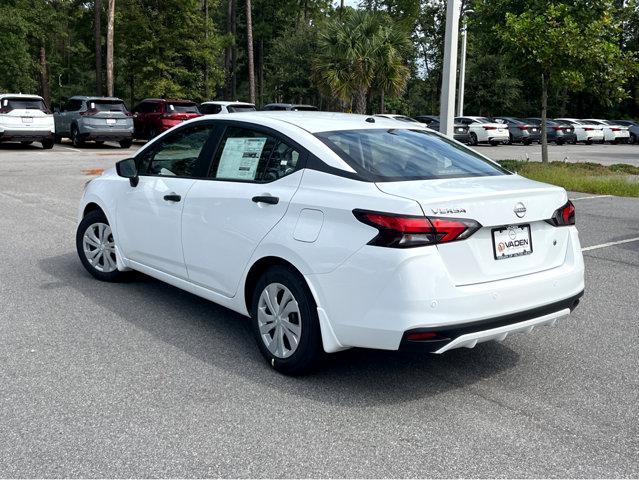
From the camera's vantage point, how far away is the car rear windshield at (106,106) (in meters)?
24.6

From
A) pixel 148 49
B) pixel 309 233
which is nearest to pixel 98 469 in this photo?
pixel 309 233

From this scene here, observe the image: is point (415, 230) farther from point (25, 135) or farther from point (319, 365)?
point (25, 135)

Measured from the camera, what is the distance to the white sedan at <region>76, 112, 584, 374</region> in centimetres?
385

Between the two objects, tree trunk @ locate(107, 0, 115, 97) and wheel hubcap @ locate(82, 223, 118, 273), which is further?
tree trunk @ locate(107, 0, 115, 97)

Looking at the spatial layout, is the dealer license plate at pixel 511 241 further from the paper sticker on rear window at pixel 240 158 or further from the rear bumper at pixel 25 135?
the rear bumper at pixel 25 135

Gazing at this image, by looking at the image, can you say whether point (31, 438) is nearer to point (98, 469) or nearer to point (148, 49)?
point (98, 469)

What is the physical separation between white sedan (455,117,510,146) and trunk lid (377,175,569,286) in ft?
105

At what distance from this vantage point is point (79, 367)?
179 inches

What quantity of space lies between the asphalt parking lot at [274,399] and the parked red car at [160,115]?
67.4 ft

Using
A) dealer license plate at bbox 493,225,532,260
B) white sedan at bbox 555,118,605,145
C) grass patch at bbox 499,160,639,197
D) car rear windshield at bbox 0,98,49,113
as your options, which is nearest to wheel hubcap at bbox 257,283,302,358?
dealer license plate at bbox 493,225,532,260

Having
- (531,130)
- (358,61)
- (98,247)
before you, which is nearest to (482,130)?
(531,130)

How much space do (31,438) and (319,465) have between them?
1444mm

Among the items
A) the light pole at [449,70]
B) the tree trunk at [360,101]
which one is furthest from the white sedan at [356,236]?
the tree trunk at [360,101]

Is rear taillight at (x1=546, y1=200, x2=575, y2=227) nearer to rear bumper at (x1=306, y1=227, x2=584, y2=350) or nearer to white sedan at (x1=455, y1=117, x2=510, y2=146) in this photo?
rear bumper at (x1=306, y1=227, x2=584, y2=350)
